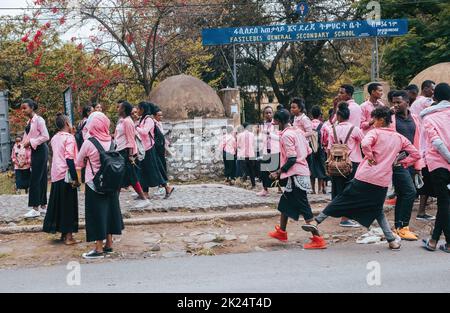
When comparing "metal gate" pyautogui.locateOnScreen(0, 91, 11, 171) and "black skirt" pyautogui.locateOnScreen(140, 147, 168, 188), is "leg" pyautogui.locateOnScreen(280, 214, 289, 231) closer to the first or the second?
"black skirt" pyautogui.locateOnScreen(140, 147, 168, 188)

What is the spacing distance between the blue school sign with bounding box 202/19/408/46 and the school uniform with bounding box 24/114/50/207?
26.2ft

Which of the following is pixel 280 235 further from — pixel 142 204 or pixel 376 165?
pixel 142 204

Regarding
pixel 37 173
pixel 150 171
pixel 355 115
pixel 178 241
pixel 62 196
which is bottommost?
pixel 178 241

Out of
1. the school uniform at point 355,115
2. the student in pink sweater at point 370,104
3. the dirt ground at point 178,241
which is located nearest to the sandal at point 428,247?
the dirt ground at point 178,241

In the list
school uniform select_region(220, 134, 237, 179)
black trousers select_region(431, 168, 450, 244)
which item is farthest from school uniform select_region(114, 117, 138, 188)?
black trousers select_region(431, 168, 450, 244)

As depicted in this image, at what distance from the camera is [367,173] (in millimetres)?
6395

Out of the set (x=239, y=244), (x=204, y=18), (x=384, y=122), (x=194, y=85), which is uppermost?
(x=204, y=18)

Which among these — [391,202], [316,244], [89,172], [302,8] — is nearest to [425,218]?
[391,202]

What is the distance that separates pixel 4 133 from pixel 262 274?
42.4 feet

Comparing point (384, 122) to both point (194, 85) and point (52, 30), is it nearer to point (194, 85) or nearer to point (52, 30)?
point (194, 85)

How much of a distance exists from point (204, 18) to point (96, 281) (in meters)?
17.3

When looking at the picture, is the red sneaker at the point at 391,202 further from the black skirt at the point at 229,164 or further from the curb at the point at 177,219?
the black skirt at the point at 229,164

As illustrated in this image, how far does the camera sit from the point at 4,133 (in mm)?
15977
